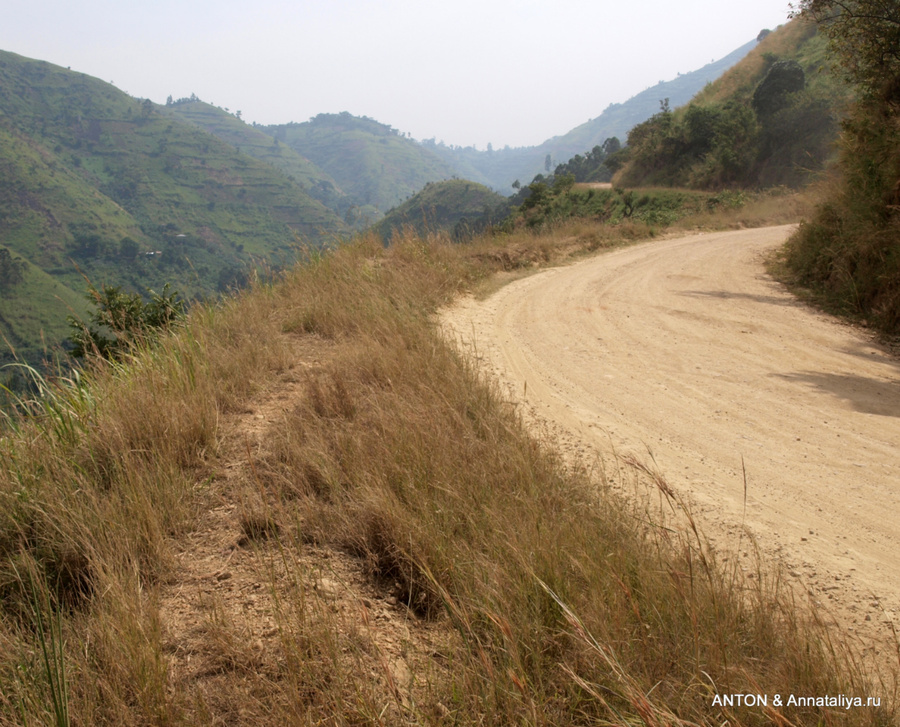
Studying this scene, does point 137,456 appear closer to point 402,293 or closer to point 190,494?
point 190,494

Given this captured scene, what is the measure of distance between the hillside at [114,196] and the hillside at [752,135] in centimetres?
3552

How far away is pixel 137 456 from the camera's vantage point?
3.23 m

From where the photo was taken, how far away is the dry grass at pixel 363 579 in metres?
1.83

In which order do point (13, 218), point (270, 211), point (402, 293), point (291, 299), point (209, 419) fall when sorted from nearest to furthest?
point (209, 419) < point (291, 299) < point (402, 293) < point (13, 218) < point (270, 211)

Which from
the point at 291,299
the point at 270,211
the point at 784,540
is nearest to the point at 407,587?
the point at 784,540

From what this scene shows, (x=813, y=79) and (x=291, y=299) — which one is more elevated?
(x=813, y=79)

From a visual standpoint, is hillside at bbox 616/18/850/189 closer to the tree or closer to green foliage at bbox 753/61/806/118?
green foliage at bbox 753/61/806/118

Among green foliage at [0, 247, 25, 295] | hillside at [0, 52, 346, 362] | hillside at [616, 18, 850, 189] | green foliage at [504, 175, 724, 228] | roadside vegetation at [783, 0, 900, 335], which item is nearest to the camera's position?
roadside vegetation at [783, 0, 900, 335]

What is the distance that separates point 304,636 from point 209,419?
212 centimetres

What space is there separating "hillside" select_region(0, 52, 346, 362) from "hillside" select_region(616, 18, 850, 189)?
117ft

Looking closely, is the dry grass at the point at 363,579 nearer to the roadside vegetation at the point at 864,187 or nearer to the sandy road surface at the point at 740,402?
the sandy road surface at the point at 740,402

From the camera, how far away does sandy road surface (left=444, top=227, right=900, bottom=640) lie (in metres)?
3.20

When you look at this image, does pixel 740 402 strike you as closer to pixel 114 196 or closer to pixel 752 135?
pixel 752 135

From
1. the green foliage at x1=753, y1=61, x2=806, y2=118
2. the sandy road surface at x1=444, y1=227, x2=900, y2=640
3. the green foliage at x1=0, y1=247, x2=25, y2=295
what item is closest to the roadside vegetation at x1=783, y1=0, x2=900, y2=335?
the sandy road surface at x1=444, y1=227, x2=900, y2=640
